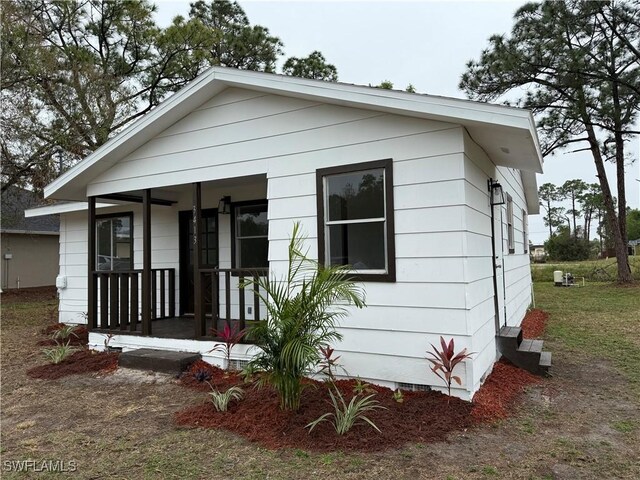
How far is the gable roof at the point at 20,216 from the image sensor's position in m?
15.2

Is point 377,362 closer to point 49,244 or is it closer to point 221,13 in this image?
point 221,13

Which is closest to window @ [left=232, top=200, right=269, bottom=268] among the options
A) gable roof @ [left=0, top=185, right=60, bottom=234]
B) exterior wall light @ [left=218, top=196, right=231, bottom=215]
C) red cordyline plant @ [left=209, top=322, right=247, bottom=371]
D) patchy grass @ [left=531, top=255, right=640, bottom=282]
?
exterior wall light @ [left=218, top=196, right=231, bottom=215]

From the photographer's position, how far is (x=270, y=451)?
317 cm

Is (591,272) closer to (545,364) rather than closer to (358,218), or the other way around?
(545,364)

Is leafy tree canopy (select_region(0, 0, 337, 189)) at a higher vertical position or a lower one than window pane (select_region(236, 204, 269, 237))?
higher

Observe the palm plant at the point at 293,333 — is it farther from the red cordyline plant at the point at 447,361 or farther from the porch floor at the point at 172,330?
the porch floor at the point at 172,330

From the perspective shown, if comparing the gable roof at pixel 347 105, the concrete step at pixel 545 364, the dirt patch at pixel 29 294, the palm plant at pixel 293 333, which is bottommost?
the concrete step at pixel 545 364

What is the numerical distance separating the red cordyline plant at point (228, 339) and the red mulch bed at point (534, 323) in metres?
4.74

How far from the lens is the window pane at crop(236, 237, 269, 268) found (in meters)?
6.91

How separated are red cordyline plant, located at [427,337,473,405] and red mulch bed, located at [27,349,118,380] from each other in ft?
13.4

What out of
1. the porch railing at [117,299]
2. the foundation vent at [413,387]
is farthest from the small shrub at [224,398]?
the porch railing at [117,299]

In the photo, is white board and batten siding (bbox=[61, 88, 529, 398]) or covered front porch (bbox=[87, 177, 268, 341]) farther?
covered front porch (bbox=[87, 177, 268, 341])

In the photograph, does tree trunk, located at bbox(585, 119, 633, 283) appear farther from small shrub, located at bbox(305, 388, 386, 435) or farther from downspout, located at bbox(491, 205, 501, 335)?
small shrub, located at bbox(305, 388, 386, 435)

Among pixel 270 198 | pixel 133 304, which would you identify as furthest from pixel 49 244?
pixel 270 198
